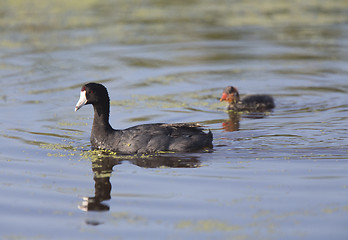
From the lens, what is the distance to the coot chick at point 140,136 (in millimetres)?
8289

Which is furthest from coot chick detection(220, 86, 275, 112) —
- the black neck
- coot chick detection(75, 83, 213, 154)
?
the black neck

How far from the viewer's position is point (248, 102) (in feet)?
37.3

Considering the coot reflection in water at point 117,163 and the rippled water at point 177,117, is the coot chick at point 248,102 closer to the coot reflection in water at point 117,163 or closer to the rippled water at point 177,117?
the rippled water at point 177,117

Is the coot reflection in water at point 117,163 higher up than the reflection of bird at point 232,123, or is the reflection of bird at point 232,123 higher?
the reflection of bird at point 232,123

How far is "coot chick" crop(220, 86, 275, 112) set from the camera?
11.2m

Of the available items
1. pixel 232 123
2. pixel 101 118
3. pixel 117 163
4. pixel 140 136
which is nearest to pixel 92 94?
pixel 101 118

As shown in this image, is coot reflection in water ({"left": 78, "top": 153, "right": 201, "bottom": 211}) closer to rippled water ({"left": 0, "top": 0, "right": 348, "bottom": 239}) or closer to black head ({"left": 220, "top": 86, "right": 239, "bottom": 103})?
rippled water ({"left": 0, "top": 0, "right": 348, "bottom": 239})

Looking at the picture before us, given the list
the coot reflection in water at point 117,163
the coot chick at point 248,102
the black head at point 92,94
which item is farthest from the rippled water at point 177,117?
the black head at point 92,94

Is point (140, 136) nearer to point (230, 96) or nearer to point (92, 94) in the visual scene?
point (92, 94)

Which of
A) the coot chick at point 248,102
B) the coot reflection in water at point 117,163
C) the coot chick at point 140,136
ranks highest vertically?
the coot chick at point 248,102

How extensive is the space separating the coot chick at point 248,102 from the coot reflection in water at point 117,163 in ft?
11.0

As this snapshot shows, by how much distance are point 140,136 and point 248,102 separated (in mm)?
3566

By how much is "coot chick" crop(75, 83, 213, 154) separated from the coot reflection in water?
17 centimetres

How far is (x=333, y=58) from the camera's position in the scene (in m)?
15.0
